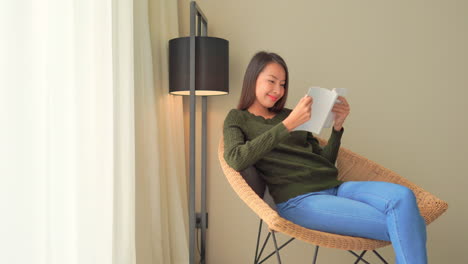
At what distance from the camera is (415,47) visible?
7.12 ft

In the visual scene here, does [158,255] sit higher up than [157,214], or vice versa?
[157,214]

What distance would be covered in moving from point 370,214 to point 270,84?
67 cm

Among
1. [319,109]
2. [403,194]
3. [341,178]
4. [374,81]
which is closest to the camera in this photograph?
[403,194]

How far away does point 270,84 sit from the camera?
162 centimetres

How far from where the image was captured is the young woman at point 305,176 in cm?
120

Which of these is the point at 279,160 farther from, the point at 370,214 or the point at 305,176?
the point at 370,214

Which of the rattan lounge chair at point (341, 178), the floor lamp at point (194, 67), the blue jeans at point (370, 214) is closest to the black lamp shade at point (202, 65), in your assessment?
the floor lamp at point (194, 67)

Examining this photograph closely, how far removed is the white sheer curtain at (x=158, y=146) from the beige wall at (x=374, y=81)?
0.87 ft

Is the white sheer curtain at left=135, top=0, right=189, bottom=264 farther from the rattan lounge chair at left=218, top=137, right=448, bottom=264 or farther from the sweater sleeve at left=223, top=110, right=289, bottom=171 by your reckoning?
the sweater sleeve at left=223, top=110, right=289, bottom=171

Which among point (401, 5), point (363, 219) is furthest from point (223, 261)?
point (401, 5)
